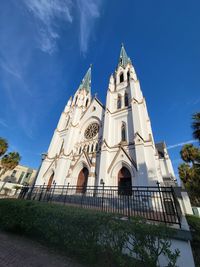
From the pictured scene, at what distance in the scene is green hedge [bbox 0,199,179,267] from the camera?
119 inches

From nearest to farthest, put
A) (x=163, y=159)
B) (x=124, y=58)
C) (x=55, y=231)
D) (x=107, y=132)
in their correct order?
(x=55, y=231)
(x=107, y=132)
(x=163, y=159)
(x=124, y=58)

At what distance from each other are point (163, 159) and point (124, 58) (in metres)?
26.3

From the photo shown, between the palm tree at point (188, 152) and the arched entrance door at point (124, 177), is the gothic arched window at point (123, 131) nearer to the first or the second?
the arched entrance door at point (124, 177)

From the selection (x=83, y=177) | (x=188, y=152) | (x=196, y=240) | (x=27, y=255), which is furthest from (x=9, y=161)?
(x=188, y=152)

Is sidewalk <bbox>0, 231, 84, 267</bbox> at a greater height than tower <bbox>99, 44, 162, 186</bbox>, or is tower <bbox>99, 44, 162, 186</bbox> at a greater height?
tower <bbox>99, 44, 162, 186</bbox>

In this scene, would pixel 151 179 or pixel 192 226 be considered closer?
pixel 192 226

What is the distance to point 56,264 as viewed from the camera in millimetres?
3453

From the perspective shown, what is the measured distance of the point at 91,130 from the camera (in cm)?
2036

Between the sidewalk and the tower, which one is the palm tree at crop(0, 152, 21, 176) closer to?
the tower

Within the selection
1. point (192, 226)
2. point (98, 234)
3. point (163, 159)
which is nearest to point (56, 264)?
point (98, 234)

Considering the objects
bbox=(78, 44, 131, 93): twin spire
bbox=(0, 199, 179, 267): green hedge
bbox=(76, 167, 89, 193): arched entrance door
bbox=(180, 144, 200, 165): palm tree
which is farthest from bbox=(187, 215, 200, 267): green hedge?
bbox=(78, 44, 131, 93): twin spire

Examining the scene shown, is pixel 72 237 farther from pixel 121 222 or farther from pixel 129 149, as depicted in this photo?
pixel 129 149

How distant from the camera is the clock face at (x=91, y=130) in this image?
1952cm

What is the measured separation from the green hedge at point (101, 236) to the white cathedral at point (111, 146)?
540 cm
